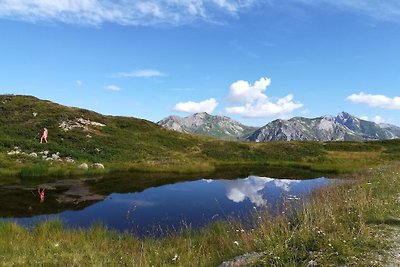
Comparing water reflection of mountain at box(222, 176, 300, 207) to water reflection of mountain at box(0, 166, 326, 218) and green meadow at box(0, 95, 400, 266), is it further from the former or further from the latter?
green meadow at box(0, 95, 400, 266)

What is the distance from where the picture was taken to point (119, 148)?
57625 millimetres

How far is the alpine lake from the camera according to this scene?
74.5 feet

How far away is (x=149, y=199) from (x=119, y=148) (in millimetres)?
27054

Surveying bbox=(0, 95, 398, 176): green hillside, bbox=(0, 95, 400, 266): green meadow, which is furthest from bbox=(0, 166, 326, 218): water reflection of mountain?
bbox=(0, 95, 398, 176): green hillside

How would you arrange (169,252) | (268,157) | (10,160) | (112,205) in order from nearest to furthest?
(169,252)
(112,205)
(10,160)
(268,157)

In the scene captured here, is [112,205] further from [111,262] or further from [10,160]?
[10,160]

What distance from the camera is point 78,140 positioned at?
2221 inches

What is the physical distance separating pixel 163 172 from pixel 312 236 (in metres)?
39.7

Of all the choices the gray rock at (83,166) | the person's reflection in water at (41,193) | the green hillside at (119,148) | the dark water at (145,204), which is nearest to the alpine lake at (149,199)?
the dark water at (145,204)

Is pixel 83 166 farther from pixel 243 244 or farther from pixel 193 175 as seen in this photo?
pixel 243 244

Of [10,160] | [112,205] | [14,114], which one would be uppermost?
[14,114]

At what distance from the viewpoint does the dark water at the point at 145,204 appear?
22891 mm

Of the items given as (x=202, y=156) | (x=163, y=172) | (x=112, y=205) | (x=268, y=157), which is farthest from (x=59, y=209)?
(x=268, y=157)

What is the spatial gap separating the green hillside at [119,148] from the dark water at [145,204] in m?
9.80
